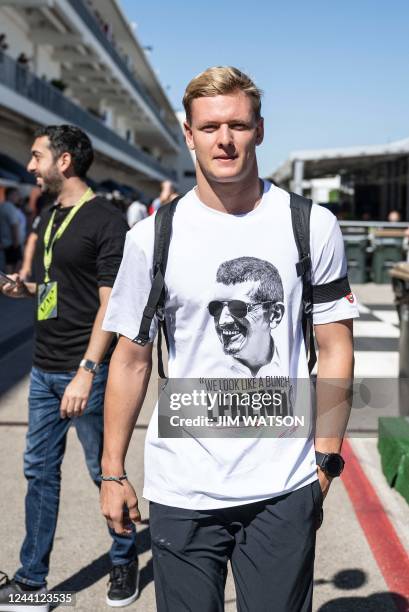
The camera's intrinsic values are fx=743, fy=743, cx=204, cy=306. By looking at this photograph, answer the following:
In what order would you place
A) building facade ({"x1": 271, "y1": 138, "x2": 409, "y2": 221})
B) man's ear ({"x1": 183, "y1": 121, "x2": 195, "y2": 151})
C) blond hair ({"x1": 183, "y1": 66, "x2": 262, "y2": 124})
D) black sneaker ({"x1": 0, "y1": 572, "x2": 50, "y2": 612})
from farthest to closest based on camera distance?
building facade ({"x1": 271, "y1": 138, "x2": 409, "y2": 221}) < black sneaker ({"x1": 0, "y1": 572, "x2": 50, "y2": 612}) < man's ear ({"x1": 183, "y1": 121, "x2": 195, "y2": 151}) < blond hair ({"x1": 183, "y1": 66, "x2": 262, "y2": 124})

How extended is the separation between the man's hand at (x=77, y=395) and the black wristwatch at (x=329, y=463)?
1.19 metres

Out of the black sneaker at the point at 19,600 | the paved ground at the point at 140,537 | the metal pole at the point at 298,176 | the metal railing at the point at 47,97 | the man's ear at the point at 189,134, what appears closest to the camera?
the man's ear at the point at 189,134

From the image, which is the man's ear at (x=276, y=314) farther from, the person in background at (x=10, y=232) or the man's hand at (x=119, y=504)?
the person in background at (x=10, y=232)

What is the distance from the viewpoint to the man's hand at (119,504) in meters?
→ 1.93

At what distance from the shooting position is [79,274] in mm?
2998

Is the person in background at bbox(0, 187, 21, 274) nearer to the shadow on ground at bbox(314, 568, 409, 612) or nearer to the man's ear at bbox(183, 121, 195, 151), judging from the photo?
the shadow on ground at bbox(314, 568, 409, 612)

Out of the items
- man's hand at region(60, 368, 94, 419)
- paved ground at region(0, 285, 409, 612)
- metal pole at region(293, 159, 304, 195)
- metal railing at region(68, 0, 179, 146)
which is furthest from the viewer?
metal railing at region(68, 0, 179, 146)

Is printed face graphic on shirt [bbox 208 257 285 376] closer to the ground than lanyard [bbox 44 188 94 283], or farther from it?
closer to the ground

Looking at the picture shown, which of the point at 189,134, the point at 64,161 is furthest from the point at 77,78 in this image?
the point at 189,134

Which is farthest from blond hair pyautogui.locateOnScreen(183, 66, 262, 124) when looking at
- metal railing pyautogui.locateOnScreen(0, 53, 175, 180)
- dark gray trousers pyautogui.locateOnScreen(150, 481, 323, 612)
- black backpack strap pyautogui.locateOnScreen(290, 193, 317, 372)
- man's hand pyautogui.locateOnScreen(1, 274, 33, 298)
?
metal railing pyautogui.locateOnScreen(0, 53, 175, 180)

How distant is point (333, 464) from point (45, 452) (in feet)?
4.85

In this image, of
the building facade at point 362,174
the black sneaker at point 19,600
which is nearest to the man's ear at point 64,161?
the black sneaker at point 19,600

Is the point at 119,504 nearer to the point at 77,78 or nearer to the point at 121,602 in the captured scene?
the point at 121,602

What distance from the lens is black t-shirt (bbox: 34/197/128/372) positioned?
9.73 ft
